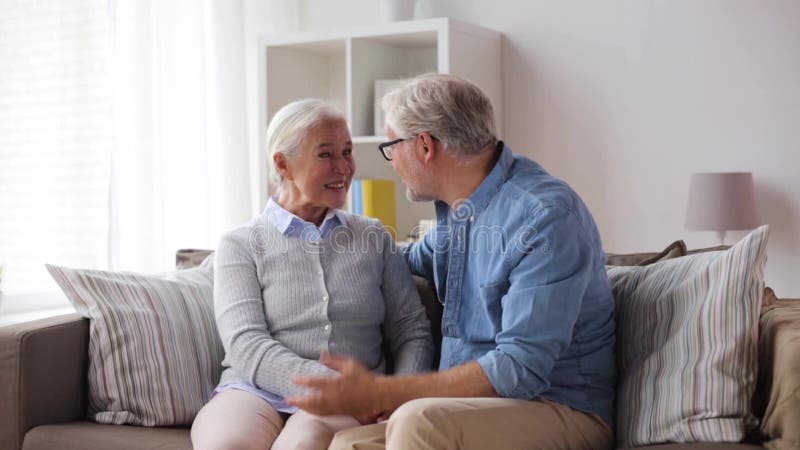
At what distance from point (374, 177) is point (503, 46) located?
2.57 feet

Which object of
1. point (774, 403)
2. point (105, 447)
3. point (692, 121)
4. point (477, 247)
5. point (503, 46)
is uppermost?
point (503, 46)

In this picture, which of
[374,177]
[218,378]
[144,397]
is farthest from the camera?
[374,177]

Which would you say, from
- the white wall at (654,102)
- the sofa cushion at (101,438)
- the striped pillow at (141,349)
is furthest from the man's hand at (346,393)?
the white wall at (654,102)

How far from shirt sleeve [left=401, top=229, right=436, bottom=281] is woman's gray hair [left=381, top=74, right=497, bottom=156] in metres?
0.38

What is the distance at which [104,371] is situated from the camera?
90.4 inches

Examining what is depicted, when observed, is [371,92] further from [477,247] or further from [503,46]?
[477,247]

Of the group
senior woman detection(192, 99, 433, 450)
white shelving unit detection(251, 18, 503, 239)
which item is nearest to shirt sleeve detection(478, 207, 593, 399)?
senior woman detection(192, 99, 433, 450)

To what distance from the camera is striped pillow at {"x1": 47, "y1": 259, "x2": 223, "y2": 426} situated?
229cm

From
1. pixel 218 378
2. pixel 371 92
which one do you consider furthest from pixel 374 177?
pixel 218 378

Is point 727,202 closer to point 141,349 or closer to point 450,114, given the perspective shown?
point 450,114

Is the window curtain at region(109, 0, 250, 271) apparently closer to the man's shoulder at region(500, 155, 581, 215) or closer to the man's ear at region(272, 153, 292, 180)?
the man's ear at region(272, 153, 292, 180)

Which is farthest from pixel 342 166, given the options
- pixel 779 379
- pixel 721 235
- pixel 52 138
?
pixel 721 235

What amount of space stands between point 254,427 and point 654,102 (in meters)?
2.32

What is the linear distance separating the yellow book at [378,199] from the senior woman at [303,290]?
1.43 meters
